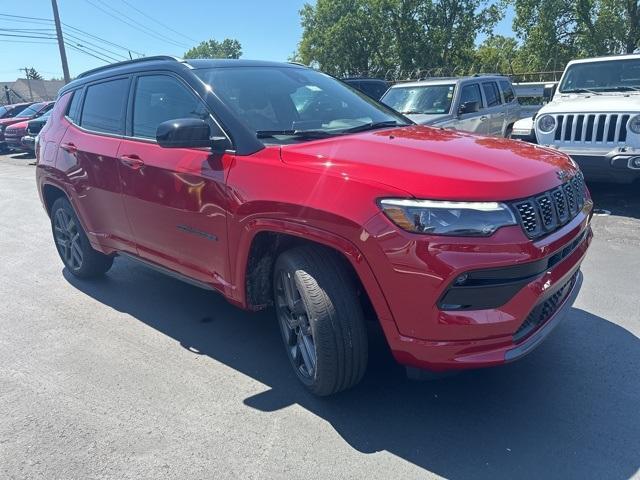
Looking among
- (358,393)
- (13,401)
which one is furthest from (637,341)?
(13,401)

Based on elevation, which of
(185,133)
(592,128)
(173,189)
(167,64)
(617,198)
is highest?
(167,64)

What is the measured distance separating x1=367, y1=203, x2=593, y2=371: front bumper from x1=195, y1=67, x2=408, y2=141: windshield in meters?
1.18

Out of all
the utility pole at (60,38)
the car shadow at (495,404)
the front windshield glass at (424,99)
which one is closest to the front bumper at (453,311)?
the car shadow at (495,404)

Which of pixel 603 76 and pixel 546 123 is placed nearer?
pixel 546 123

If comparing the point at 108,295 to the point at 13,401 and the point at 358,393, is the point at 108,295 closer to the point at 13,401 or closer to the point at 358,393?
the point at 13,401

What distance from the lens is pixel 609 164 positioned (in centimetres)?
645

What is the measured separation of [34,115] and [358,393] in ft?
66.6

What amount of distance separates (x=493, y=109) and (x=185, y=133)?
8725 mm

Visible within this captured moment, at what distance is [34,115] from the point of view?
19.5 m

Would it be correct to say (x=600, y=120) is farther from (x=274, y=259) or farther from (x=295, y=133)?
(x=274, y=259)

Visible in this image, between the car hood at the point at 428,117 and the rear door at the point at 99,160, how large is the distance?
5.59 metres

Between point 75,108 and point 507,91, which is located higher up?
point 75,108

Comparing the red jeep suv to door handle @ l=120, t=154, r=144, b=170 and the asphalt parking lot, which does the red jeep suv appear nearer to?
door handle @ l=120, t=154, r=144, b=170

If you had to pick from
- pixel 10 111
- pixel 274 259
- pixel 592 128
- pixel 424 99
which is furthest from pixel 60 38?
pixel 274 259
